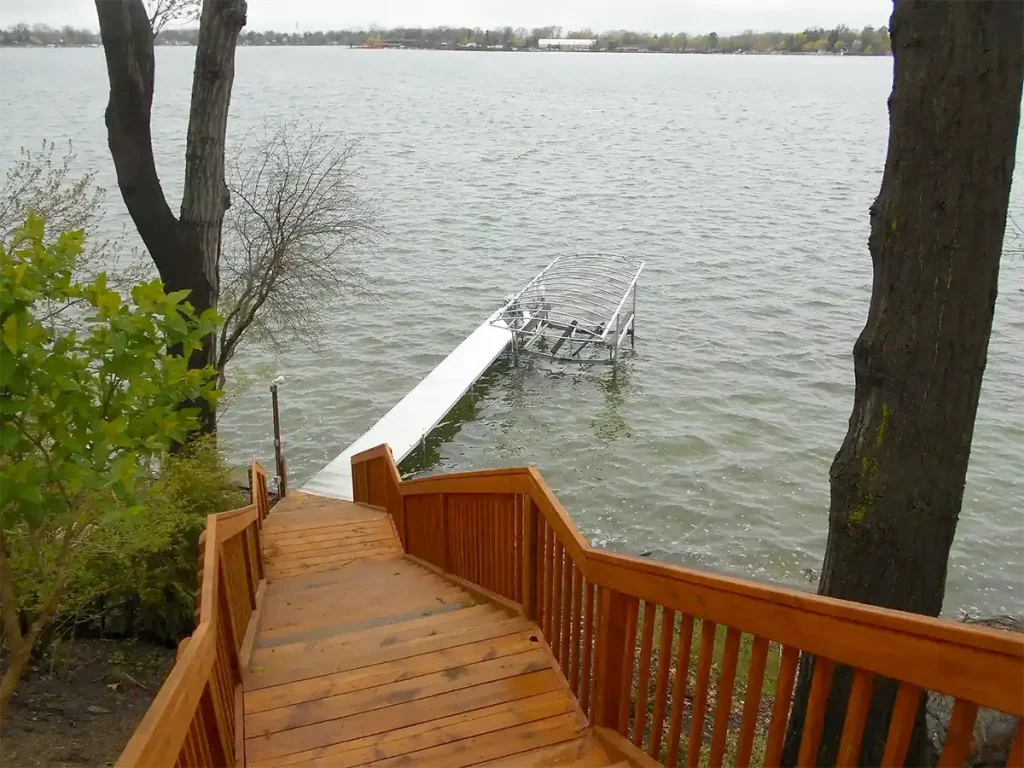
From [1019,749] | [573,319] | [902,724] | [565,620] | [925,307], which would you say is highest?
[925,307]

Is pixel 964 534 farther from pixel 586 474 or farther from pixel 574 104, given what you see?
pixel 574 104

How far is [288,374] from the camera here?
67.5 ft

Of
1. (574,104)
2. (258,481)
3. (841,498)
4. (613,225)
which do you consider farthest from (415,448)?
(574,104)

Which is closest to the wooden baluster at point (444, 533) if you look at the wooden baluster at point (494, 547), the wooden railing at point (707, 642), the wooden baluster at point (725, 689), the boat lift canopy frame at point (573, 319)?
the wooden railing at point (707, 642)

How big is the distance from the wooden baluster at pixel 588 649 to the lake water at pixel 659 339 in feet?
31.7

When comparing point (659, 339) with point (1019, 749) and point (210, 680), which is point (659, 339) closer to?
point (210, 680)

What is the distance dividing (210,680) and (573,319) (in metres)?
19.5

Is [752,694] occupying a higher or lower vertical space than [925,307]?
lower

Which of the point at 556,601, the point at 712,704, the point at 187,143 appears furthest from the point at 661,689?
the point at 187,143

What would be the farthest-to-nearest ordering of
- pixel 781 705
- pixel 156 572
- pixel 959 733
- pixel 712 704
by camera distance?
pixel 712 704 < pixel 156 572 < pixel 781 705 < pixel 959 733

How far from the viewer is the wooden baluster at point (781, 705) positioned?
254 cm

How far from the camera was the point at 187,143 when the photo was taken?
9.09 meters

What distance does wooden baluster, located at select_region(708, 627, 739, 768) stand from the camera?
Result: 9.01ft

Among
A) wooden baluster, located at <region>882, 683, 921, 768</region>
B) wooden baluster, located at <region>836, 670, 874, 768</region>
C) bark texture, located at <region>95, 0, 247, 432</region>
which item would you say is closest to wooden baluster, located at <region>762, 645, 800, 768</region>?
wooden baluster, located at <region>836, 670, 874, 768</region>
